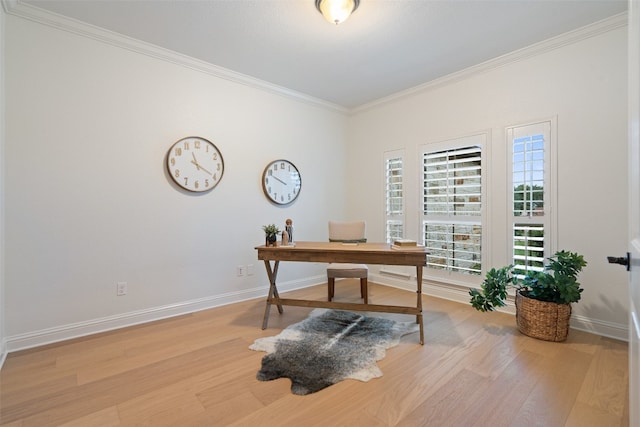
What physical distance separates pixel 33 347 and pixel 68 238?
909 mm

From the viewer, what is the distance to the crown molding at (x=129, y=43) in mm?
2242

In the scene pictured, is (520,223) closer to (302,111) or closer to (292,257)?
(292,257)

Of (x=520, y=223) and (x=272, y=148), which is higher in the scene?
(x=272, y=148)

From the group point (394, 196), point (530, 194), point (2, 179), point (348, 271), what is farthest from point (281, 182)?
point (530, 194)

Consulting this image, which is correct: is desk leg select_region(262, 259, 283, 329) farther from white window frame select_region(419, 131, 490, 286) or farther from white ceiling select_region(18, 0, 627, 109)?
white ceiling select_region(18, 0, 627, 109)

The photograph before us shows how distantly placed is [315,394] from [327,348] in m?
0.53

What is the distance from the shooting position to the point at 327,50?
9.39 feet

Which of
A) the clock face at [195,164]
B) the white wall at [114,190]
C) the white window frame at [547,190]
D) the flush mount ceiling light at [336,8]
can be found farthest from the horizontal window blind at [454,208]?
the clock face at [195,164]

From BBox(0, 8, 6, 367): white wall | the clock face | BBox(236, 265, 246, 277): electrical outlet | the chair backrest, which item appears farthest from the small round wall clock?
BBox(0, 8, 6, 367): white wall

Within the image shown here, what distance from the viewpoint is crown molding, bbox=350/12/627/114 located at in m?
2.40

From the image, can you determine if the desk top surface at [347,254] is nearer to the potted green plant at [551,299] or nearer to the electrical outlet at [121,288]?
the potted green plant at [551,299]

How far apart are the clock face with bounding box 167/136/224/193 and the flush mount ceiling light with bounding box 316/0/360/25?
183 centimetres

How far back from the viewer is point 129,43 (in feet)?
8.77

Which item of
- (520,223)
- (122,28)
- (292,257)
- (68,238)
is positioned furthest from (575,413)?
(122,28)
